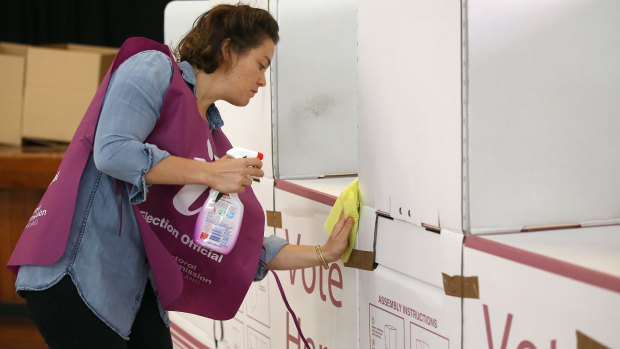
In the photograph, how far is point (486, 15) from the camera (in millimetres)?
1338

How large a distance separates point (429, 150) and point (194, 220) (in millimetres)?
541

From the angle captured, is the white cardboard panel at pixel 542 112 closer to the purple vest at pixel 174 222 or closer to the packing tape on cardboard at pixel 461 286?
the packing tape on cardboard at pixel 461 286

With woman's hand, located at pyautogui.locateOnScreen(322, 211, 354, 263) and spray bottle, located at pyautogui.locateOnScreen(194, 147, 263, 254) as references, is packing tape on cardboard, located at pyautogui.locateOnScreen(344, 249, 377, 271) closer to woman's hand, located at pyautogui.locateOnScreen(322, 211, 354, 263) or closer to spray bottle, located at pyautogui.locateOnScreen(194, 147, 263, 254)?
woman's hand, located at pyautogui.locateOnScreen(322, 211, 354, 263)

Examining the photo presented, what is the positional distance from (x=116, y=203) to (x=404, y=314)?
66cm

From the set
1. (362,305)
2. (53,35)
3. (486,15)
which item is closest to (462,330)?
(362,305)

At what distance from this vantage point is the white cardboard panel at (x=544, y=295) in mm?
1109

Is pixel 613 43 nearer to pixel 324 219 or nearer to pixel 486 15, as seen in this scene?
pixel 486 15

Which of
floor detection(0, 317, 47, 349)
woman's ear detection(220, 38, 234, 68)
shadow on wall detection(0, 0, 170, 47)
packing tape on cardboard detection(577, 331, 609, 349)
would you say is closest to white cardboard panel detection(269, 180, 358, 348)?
woman's ear detection(220, 38, 234, 68)

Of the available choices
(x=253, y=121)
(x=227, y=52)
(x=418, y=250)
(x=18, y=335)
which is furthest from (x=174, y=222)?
(x=18, y=335)

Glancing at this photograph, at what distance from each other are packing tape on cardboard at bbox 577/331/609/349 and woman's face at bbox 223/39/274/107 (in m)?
0.91

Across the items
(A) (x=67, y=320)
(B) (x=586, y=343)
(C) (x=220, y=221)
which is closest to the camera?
(B) (x=586, y=343)

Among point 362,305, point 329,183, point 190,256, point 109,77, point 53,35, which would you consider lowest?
point 362,305

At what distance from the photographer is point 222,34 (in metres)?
1.67

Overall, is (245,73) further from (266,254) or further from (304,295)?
(304,295)
